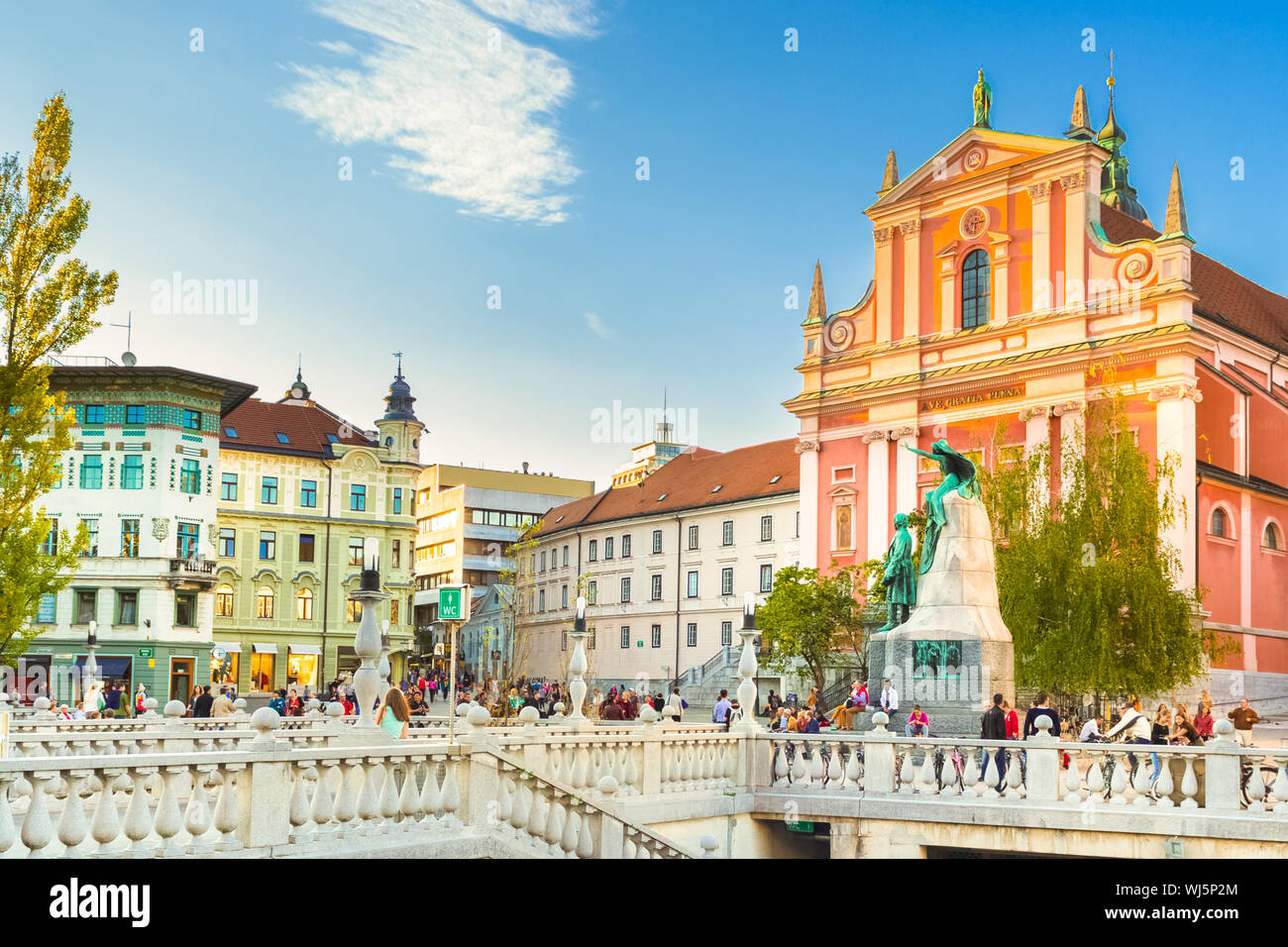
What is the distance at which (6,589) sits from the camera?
2045cm

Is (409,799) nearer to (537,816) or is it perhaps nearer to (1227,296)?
(537,816)

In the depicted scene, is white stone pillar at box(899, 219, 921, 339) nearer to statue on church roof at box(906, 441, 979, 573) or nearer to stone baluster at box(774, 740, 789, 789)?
statue on church roof at box(906, 441, 979, 573)

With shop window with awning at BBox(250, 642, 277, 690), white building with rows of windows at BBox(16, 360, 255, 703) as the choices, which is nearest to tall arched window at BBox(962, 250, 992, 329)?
white building with rows of windows at BBox(16, 360, 255, 703)

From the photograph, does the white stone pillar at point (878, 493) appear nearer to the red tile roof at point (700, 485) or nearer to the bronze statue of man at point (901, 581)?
the red tile roof at point (700, 485)

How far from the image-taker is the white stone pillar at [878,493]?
50500 millimetres

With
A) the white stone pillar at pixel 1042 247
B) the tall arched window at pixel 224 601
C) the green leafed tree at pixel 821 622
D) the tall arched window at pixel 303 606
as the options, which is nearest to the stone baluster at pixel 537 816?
the green leafed tree at pixel 821 622

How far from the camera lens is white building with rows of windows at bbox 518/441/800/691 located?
69938 mm

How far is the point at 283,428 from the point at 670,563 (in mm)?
23101

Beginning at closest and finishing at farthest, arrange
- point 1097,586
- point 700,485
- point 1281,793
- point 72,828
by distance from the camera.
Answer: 1. point 72,828
2. point 1281,793
3. point 1097,586
4. point 700,485

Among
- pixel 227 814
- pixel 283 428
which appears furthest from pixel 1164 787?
pixel 283 428

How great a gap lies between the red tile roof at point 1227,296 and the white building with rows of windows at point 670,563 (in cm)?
2287

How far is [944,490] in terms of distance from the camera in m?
22.5

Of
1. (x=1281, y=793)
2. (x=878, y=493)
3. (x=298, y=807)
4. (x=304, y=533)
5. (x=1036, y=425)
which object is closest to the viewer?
(x=298, y=807)
